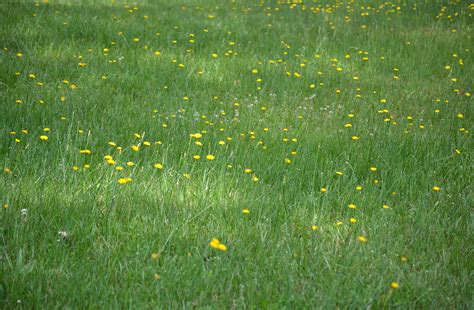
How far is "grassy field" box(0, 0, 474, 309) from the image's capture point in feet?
7.29

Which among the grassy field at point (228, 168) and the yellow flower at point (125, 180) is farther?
the yellow flower at point (125, 180)

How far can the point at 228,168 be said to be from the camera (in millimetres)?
3303

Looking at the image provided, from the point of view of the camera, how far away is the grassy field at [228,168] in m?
2.22

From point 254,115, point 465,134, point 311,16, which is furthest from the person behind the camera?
point 311,16

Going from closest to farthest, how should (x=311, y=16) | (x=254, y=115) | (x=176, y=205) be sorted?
(x=176, y=205) → (x=254, y=115) → (x=311, y=16)

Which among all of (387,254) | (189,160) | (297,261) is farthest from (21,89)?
(387,254)

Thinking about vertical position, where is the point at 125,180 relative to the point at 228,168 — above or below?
above

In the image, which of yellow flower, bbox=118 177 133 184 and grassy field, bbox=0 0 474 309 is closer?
grassy field, bbox=0 0 474 309

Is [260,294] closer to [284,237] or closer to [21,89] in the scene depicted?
[284,237]

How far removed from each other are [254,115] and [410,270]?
2068 millimetres

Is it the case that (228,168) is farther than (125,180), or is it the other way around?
(228,168)

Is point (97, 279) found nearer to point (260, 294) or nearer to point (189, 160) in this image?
point (260, 294)

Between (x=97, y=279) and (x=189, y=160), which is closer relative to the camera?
(x=97, y=279)

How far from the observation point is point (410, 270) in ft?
8.00
